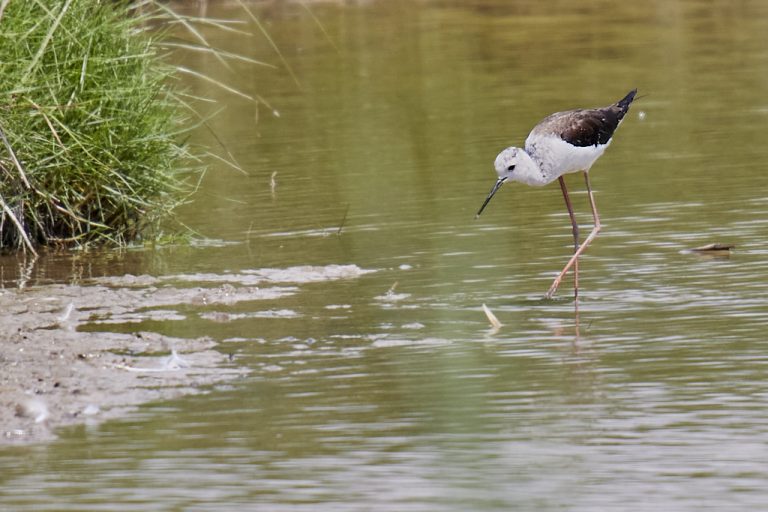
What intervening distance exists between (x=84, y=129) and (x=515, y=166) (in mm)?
3056

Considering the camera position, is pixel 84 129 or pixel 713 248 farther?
pixel 84 129

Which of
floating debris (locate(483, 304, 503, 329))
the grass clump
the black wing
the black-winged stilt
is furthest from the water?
the black wing

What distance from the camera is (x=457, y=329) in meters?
8.80

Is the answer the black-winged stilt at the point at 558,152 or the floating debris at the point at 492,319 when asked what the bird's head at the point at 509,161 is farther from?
the floating debris at the point at 492,319

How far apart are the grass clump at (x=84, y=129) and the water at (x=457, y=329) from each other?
17.7 inches

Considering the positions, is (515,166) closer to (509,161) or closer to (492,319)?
(509,161)

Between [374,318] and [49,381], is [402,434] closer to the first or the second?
[49,381]

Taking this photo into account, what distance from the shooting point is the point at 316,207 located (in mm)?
13281

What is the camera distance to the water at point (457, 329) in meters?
6.24

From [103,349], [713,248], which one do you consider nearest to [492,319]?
[103,349]

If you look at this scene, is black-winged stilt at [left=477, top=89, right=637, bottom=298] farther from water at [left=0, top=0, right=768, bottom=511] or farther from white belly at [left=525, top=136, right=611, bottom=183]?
water at [left=0, top=0, right=768, bottom=511]

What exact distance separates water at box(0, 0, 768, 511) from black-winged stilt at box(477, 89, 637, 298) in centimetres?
60

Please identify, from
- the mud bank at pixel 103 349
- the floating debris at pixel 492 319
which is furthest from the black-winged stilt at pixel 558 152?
the mud bank at pixel 103 349

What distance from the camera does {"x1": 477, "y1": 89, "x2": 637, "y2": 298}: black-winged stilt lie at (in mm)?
10086
